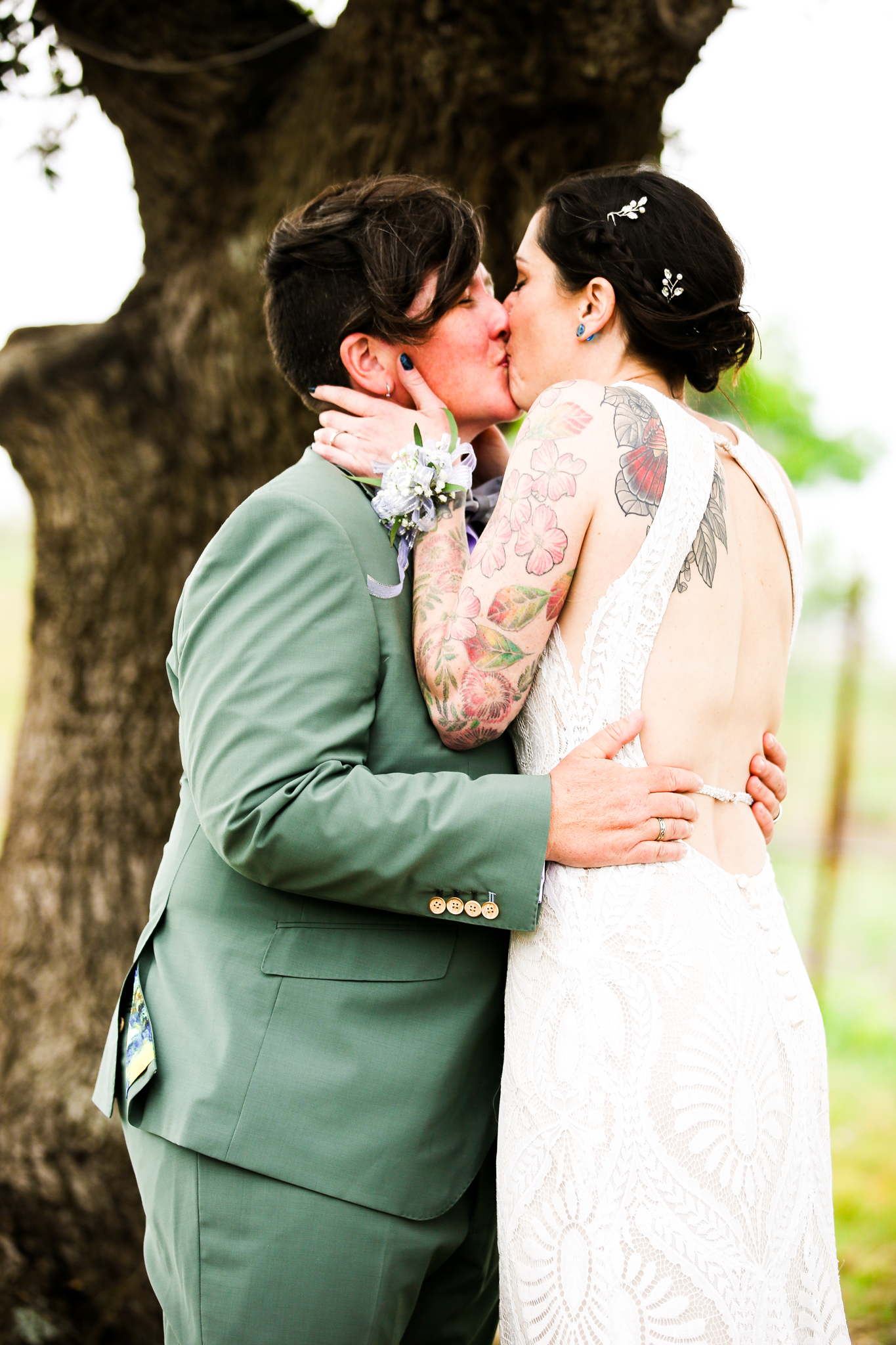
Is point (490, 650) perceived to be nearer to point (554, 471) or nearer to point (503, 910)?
point (554, 471)

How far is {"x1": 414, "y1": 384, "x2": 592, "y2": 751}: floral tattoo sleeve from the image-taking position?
181cm

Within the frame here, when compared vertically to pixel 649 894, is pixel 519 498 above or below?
above

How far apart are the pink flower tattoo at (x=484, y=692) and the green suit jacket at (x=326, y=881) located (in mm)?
117

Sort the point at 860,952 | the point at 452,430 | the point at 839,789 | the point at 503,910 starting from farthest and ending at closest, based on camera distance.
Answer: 1. the point at 860,952
2. the point at 839,789
3. the point at 452,430
4. the point at 503,910

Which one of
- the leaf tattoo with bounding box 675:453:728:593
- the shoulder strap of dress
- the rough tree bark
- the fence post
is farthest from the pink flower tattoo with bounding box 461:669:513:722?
the fence post

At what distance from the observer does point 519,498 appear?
184cm

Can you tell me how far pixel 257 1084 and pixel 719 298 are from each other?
5.58 ft

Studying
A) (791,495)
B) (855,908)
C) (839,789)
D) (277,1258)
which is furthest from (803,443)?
(277,1258)

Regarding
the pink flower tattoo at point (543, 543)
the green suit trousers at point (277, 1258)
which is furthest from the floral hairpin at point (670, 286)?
the green suit trousers at point (277, 1258)

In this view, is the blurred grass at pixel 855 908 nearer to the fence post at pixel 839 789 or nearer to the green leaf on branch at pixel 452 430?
→ the fence post at pixel 839 789

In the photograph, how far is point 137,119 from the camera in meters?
3.51

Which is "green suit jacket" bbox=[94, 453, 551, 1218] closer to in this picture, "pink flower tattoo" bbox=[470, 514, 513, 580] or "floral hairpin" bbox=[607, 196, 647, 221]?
"pink flower tattoo" bbox=[470, 514, 513, 580]

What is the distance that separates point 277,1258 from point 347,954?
516 mm

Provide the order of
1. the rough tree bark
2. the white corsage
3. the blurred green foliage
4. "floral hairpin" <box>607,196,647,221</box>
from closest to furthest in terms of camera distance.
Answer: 1. the white corsage
2. "floral hairpin" <box>607,196,647,221</box>
3. the rough tree bark
4. the blurred green foliage
